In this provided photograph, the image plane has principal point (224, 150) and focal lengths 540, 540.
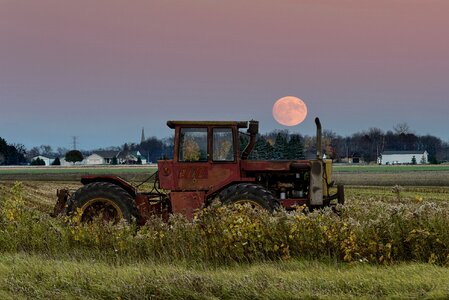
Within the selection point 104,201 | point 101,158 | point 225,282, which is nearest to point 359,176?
point 104,201

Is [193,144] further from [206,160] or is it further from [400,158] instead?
[400,158]

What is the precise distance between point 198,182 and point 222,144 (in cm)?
112

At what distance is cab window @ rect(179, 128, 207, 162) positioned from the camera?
1340 cm

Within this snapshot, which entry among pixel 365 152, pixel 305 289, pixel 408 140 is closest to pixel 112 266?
pixel 305 289

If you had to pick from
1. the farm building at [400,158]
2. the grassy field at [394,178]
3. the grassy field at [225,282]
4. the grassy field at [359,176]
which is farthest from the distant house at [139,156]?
the grassy field at [225,282]

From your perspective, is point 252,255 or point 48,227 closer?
point 252,255

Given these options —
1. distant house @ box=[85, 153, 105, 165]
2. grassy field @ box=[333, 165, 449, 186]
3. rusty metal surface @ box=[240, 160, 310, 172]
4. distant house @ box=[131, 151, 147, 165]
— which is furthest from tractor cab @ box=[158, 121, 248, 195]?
distant house @ box=[85, 153, 105, 165]

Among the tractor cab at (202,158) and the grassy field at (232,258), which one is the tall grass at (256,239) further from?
the tractor cab at (202,158)

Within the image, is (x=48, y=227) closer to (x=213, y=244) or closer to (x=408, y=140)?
(x=213, y=244)

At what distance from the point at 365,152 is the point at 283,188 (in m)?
171

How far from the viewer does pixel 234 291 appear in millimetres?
6867

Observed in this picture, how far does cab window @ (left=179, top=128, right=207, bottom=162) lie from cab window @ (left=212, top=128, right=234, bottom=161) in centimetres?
25

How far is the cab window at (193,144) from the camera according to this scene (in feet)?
44.0

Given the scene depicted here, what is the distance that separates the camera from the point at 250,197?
12680 millimetres
